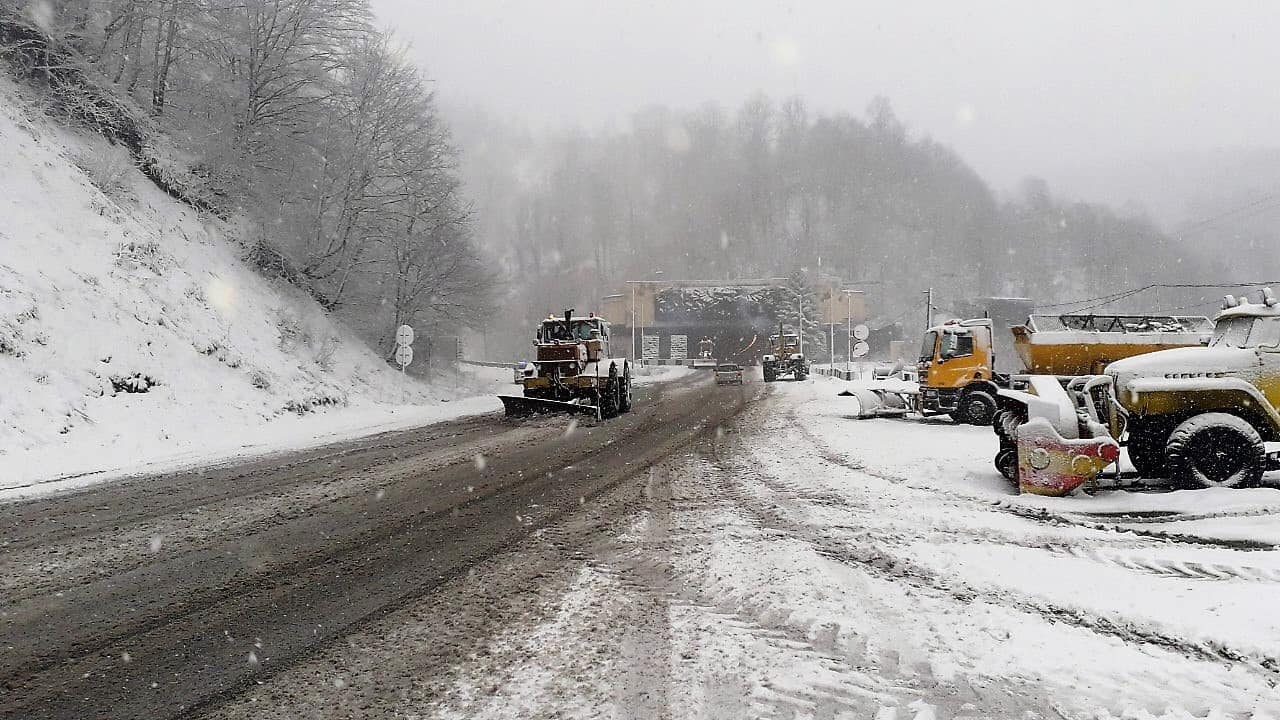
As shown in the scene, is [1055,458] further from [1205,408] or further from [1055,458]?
[1205,408]

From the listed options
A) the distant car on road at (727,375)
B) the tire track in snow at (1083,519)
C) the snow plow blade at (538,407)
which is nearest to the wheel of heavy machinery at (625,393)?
the snow plow blade at (538,407)

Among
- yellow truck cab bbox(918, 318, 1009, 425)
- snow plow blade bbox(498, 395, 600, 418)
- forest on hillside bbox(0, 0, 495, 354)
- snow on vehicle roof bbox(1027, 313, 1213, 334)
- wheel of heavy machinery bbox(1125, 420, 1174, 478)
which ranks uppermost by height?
forest on hillside bbox(0, 0, 495, 354)

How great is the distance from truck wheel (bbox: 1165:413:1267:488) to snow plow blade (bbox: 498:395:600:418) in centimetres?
1141

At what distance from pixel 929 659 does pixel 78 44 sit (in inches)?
1082

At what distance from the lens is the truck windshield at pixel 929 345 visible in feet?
57.1

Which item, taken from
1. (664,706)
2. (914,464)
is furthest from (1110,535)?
(664,706)

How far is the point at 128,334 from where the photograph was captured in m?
14.9

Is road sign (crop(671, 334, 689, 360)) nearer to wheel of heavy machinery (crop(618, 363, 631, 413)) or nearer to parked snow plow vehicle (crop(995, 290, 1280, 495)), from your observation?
wheel of heavy machinery (crop(618, 363, 631, 413))

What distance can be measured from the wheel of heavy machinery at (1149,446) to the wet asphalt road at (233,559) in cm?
578

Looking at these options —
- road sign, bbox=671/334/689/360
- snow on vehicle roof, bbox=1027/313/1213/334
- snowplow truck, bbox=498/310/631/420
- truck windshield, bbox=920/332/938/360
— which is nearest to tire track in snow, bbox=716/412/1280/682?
snowplow truck, bbox=498/310/631/420

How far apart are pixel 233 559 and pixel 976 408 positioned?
48.9ft

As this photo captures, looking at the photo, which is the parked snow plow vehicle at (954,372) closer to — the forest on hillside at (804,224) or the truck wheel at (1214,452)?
the truck wheel at (1214,452)

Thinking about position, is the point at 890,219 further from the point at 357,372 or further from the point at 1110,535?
the point at 1110,535

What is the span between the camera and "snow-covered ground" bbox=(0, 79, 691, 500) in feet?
38.2
